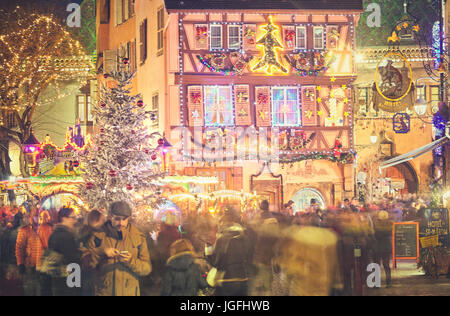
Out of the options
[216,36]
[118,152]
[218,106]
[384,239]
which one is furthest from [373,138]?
[384,239]

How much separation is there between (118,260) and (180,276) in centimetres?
73

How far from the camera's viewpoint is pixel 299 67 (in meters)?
26.7

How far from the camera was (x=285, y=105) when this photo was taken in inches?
1056

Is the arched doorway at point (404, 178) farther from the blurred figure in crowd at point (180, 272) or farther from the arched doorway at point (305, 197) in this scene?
the blurred figure in crowd at point (180, 272)

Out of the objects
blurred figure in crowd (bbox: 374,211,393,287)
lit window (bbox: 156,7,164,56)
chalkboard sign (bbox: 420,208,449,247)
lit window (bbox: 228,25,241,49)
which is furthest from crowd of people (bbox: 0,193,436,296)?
lit window (bbox: 156,7,164,56)

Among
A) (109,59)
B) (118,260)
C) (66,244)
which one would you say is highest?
(109,59)

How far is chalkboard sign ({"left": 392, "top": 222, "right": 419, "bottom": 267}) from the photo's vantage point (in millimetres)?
13742

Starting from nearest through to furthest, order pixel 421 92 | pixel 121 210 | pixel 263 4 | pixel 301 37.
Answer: pixel 121 210 → pixel 263 4 → pixel 301 37 → pixel 421 92

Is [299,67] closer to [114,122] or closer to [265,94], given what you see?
[265,94]

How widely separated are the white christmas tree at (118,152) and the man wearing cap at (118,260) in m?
7.15

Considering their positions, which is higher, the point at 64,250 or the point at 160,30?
the point at 160,30

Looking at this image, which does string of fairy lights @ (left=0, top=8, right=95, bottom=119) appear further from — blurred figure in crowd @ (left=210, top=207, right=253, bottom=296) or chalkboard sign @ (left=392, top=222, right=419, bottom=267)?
blurred figure in crowd @ (left=210, top=207, right=253, bottom=296)

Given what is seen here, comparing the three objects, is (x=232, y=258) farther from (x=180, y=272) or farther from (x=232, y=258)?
(x=180, y=272)

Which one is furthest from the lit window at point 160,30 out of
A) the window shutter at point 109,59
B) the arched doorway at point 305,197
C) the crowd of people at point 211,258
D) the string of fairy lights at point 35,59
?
the crowd of people at point 211,258
